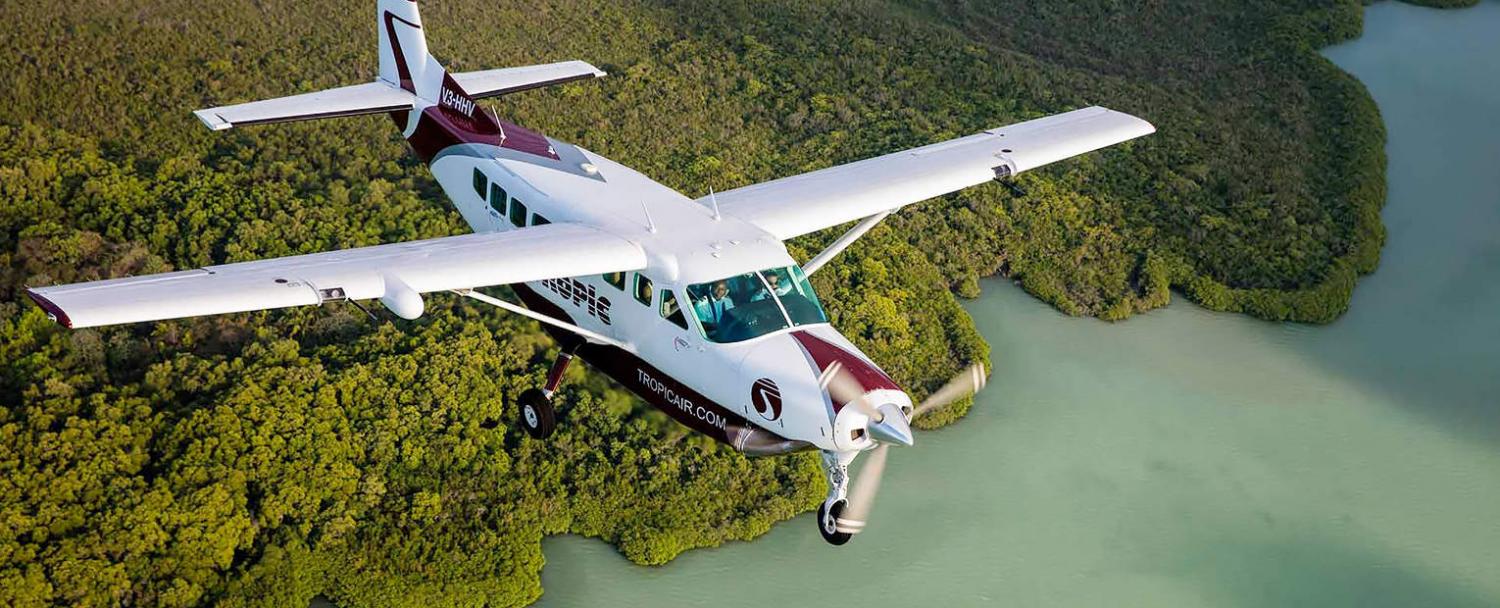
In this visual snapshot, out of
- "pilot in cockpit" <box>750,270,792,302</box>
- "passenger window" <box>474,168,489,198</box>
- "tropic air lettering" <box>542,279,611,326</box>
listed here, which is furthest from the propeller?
"passenger window" <box>474,168,489,198</box>

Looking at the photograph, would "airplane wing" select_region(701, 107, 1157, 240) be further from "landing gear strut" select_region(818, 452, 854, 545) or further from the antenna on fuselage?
"landing gear strut" select_region(818, 452, 854, 545)

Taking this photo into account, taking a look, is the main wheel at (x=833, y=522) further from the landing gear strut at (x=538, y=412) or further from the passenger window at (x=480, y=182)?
the passenger window at (x=480, y=182)

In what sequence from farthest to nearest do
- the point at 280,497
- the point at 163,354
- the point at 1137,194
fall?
the point at 1137,194
the point at 163,354
the point at 280,497

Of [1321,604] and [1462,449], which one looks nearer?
[1321,604]

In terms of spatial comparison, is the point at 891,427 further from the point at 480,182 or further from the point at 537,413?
the point at 480,182

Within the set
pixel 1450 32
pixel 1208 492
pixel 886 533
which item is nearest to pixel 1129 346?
pixel 1208 492

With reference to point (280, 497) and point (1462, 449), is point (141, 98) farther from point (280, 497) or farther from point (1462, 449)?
point (1462, 449)

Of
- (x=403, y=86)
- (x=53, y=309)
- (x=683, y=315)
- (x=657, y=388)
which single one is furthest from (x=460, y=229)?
(x=53, y=309)
